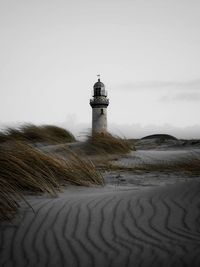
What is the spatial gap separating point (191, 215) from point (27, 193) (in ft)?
4.37

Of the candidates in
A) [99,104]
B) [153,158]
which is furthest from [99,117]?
[153,158]

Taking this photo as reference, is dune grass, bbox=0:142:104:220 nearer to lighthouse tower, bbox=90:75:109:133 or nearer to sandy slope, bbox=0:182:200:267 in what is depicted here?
sandy slope, bbox=0:182:200:267

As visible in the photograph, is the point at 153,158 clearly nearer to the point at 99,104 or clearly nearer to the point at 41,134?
the point at 41,134

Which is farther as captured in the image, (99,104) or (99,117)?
(99,117)

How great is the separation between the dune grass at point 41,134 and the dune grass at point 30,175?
4.70 m

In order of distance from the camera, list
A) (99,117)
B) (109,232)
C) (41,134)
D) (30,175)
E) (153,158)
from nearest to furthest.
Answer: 1. (109,232)
2. (30,175)
3. (153,158)
4. (41,134)
5. (99,117)

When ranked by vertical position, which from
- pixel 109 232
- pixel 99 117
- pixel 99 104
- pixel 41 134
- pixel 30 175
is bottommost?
pixel 109 232

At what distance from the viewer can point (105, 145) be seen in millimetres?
6664

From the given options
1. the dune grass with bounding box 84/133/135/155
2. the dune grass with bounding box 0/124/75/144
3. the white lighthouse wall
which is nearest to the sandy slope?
the dune grass with bounding box 84/133/135/155

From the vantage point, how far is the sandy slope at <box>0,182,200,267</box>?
1487mm

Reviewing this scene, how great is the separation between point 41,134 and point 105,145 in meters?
2.93

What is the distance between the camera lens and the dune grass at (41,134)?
28.0 ft

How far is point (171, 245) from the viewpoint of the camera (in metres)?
1.55

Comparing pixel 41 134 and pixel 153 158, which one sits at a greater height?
pixel 41 134
